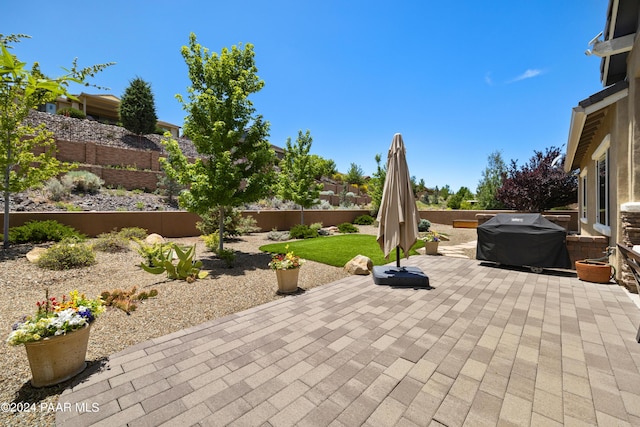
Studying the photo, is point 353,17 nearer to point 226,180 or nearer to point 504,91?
point 226,180

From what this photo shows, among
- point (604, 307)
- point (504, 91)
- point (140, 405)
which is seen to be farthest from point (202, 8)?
point (504, 91)

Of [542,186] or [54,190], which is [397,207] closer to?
[542,186]

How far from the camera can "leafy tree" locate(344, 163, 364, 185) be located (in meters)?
42.9

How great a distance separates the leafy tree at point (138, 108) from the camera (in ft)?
81.8

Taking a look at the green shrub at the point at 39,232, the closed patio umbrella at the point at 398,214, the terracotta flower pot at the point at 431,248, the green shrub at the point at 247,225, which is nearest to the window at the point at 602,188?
the terracotta flower pot at the point at 431,248

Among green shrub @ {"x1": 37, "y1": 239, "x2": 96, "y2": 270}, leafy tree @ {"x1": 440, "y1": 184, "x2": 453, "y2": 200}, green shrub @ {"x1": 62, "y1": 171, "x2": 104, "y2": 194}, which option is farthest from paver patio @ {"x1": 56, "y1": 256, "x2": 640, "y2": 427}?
leafy tree @ {"x1": 440, "y1": 184, "x2": 453, "y2": 200}

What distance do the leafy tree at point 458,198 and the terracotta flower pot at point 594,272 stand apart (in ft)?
70.8

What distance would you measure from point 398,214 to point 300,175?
36.4 feet

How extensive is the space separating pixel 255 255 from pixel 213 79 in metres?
5.49

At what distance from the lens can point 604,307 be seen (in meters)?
4.61

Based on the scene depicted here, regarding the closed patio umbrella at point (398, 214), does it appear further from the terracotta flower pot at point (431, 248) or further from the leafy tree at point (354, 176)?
the leafy tree at point (354, 176)

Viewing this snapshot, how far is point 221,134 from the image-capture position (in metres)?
7.54

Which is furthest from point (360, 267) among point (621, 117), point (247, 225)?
point (247, 225)

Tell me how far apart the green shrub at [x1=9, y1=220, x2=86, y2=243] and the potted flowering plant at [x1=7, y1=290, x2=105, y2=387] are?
25.5 feet
